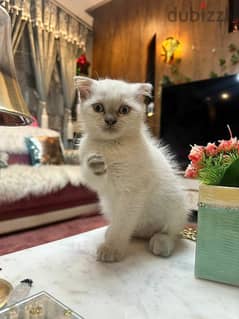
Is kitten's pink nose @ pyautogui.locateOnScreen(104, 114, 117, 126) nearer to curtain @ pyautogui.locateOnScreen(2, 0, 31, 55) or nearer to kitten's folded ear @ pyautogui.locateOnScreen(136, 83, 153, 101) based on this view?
kitten's folded ear @ pyautogui.locateOnScreen(136, 83, 153, 101)

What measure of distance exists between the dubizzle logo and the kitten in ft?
7.51

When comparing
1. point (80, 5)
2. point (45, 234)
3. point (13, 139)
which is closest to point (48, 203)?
point (45, 234)

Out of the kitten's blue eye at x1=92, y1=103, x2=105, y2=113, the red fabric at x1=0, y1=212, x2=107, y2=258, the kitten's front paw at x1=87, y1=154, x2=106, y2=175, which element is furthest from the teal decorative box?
the red fabric at x1=0, y1=212, x2=107, y2=258

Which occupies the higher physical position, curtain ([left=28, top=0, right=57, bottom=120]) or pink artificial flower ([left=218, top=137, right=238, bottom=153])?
curtain ([left=28, top=0, right=57, bottom=120])

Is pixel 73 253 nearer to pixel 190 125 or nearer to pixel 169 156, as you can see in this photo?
pixel 169 156

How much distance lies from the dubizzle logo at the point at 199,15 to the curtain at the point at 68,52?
1355mm

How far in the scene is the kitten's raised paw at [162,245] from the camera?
2.15 ft

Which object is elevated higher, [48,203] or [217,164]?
[217,164]

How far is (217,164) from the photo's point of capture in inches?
21.9

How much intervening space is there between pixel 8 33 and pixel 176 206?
609 millimetres

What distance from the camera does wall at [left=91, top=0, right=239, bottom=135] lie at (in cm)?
255

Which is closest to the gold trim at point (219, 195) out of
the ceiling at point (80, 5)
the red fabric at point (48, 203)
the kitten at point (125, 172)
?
the kitten at point (125, 172)

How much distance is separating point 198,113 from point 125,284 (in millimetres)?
2147

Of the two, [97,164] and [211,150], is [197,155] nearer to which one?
[211,150]
